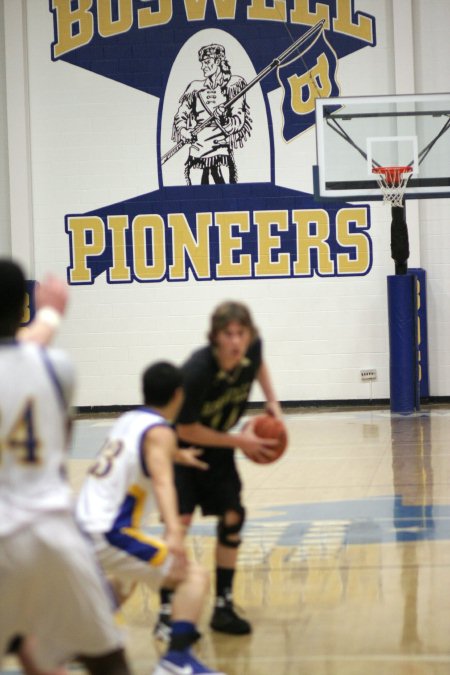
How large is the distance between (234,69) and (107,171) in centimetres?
236

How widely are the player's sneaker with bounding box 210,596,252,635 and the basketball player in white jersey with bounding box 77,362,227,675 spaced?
79 cm

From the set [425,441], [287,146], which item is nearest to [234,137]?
[287,146]

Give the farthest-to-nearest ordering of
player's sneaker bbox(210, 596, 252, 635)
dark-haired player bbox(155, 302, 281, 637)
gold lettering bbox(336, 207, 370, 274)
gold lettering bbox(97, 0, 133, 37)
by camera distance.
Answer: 1. gold lettering bbox(97, 0, 133, 37)
2. gold lettering bbox(336, 207, 370, 274)
3. player's sneaker bbox(210, 596, 252, 635)
4. dark-haired player bbox(155, 302, 281, 637)

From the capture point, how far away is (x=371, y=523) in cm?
762

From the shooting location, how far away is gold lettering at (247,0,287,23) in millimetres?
15898

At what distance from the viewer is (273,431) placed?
5414mm

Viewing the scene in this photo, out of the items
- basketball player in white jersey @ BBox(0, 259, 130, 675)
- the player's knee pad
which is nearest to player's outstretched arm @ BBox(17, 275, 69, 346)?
basketball player in white jersey @ BBox(0, 259, 130, 675)

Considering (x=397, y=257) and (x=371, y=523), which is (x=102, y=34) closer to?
(x=397, y=257)

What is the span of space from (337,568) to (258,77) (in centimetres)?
1070

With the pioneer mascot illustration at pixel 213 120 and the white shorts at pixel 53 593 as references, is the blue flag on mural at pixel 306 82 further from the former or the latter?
the white shorts at pixel 53 593

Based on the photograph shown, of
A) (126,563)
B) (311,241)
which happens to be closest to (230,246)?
(311,241)

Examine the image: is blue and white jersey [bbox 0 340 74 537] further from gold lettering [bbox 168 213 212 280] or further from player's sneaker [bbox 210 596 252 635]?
gold lettering [bbox 168 213 212 280]

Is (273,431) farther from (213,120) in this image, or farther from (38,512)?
(213,120)

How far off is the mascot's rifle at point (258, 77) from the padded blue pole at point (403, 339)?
3.48 m
